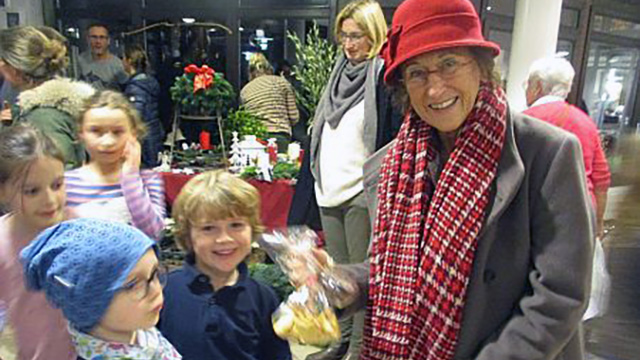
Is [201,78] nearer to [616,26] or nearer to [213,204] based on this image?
[213,204]

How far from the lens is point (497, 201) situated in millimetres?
1028

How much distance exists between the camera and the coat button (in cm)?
A: 105

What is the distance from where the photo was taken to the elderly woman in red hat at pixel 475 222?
985 millimetres

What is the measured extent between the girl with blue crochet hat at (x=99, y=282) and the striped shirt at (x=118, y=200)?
0.53 meters

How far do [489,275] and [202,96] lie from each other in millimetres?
2713

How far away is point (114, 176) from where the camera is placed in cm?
164

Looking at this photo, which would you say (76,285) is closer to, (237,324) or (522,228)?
(237,324)

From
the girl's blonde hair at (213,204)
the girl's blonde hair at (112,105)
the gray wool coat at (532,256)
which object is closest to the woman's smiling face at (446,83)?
the gray wool coat at (532,256)

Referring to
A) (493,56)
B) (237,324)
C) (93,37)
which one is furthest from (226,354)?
(93,37)

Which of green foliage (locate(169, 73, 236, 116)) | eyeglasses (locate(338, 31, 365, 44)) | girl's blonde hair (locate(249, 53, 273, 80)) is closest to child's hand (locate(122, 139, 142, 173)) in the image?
eyeglasses (locate(338, 31, 365, 44))

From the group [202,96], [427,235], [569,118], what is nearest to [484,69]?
[427,235]

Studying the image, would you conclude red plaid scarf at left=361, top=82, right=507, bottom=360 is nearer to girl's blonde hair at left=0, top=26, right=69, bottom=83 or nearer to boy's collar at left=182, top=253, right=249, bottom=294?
boy's collar at left=182, top=253, right=249, bottom=294

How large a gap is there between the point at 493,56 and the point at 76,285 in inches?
40.7

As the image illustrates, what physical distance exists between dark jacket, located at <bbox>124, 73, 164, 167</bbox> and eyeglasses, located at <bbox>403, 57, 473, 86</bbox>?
2996 millimetres
